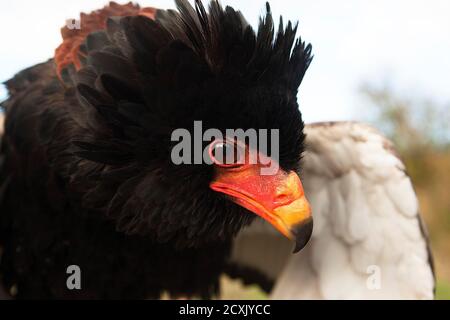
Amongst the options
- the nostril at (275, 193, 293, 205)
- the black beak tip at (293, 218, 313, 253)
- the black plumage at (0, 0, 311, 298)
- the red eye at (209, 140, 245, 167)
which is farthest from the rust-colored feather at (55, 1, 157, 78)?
the black beak tip at (293, 218, 313, 253)

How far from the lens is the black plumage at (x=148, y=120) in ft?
8.48

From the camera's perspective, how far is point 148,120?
259 centimetres

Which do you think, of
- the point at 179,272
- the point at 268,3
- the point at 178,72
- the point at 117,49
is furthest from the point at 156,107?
the point at 179,272

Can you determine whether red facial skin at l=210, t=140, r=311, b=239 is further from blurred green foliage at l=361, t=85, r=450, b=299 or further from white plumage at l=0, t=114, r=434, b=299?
blurred green foliage at l=361, t=85, r=450, b=299

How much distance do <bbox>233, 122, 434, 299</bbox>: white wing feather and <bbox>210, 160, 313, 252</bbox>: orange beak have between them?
149 centimetres

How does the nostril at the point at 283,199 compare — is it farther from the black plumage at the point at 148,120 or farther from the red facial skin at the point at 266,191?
the black plumage at the point at 148,120

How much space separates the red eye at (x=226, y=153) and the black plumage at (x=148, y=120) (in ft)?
0.25

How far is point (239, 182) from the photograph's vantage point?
2662 millimetres

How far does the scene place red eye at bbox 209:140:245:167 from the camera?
8.57ft

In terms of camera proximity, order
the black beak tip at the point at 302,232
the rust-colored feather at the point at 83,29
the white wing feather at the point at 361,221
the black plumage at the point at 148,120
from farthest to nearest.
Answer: the white wing feather at the point at 361,221 < the rust-colored feather at the point at 83,29 < the black plumage at the point at 148,120 < the black beak tip at the point at 302,232

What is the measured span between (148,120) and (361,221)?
2.24 m

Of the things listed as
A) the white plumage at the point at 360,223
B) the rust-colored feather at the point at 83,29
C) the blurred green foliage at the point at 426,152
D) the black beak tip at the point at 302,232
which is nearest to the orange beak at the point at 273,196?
the black beak tip at the point at 302,232
